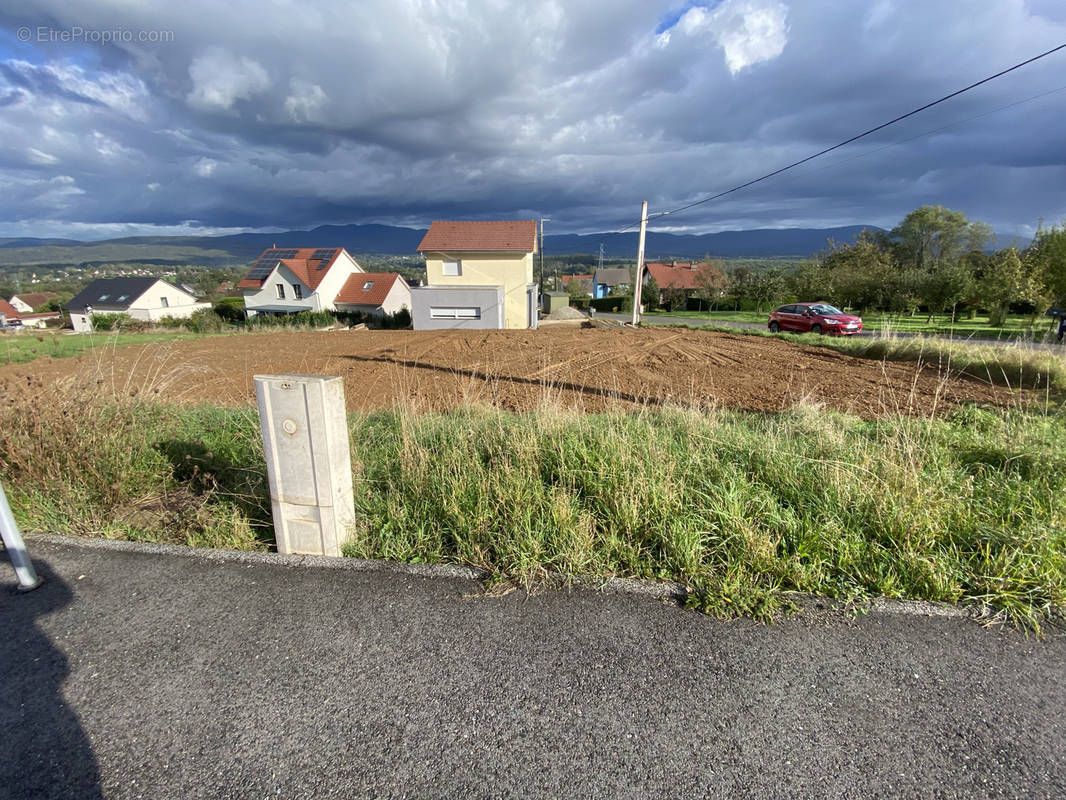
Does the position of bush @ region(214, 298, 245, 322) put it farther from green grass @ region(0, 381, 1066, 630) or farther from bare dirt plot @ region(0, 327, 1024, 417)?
green grass @ region(0, 381, 1066, 630)

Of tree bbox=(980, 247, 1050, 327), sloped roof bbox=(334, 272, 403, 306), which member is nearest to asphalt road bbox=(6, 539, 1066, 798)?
tree bbox=(980, 247, 1050, 327)

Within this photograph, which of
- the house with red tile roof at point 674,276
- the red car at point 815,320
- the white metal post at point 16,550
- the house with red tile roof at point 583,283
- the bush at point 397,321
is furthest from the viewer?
the house with red tile roof at point 583,283

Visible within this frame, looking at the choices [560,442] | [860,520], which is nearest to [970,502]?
[860,520]

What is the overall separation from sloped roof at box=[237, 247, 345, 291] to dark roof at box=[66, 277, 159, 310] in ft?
68.6

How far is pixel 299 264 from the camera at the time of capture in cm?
5153

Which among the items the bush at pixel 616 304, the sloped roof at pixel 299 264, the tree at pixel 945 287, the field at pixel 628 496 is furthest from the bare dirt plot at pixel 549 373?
the bush at pixel 616 304

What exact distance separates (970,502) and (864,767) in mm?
2428

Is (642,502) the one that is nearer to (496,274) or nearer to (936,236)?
(496,274)

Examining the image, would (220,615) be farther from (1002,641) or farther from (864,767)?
(1002,641)

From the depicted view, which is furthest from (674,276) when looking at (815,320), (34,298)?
(34,298)

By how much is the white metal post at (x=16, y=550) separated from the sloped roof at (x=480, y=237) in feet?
103

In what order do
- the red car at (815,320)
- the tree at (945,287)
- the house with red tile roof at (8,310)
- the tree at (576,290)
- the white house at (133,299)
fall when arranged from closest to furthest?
the red car at (815,320)
the tree at (945,287)
the white house at (133,299)
the house with red tile roof at (8,310)
the tree at (576,290)

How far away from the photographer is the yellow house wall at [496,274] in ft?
106

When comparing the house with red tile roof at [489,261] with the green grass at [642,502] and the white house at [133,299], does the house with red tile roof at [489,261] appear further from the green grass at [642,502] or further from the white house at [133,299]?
the white house at [133,299]
